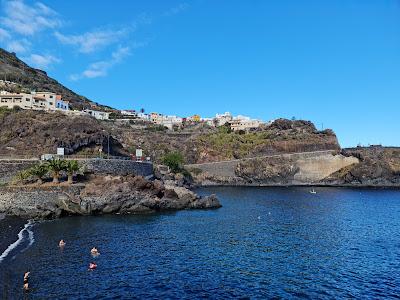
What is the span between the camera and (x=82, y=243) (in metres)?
42.1

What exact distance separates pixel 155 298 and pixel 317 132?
487ft

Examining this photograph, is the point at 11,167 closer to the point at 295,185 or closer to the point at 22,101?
the point at 22,101

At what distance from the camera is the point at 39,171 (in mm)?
63906

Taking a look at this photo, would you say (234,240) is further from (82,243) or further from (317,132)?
(317,132)

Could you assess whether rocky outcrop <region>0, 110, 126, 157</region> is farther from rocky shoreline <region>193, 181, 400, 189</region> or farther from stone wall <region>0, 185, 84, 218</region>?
rocky shoreline <region>193, 181, 400, 189</region>

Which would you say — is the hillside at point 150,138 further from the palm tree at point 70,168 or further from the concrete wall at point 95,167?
the palm tree at point 70,168

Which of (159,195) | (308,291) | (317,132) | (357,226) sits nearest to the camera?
(308,291)

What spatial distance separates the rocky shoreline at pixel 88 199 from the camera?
59.1m

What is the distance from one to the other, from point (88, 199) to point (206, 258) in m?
30.7

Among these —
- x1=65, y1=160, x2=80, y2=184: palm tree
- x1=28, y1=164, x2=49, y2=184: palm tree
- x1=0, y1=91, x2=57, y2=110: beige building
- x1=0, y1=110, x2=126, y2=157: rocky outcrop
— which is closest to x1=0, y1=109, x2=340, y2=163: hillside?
x1=0, y1=110, x2=126, y2=157: rocky outcrop

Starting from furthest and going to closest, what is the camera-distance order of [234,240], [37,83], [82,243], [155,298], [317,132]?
[37,83]
[317,132]
[234,240]
[82,243]
[155,298]

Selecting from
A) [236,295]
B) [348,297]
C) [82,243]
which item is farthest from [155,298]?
[82,243]

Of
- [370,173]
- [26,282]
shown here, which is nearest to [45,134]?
[26,282]

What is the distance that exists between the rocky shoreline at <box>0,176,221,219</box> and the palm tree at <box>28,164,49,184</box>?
350 cm
